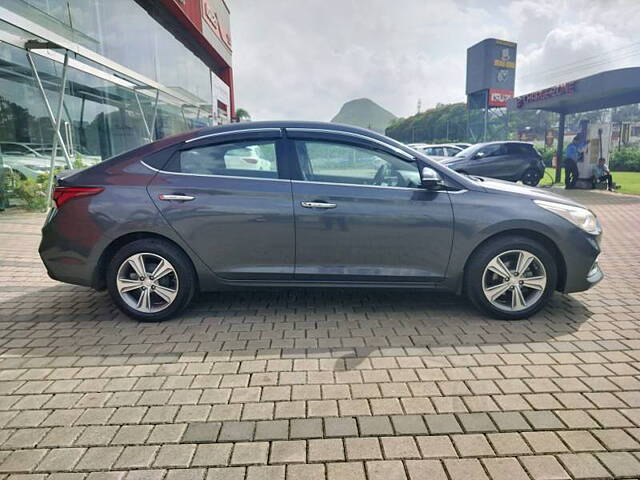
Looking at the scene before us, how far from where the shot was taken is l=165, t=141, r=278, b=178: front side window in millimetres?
3660

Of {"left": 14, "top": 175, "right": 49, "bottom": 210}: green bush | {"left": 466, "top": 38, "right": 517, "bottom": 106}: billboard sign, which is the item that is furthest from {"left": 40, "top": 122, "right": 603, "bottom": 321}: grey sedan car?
{"left": 466, "top": 38, "right": 517, "bottom": 106}: billboard sign

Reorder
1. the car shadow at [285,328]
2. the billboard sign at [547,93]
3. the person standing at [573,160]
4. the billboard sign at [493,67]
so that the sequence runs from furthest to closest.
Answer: the billboard sign at [493,67] → the person standing at [573,160] → the billboard sign at [547,93] → the car shadow at [285,328]

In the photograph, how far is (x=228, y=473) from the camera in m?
1.97

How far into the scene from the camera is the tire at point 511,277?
3613mm

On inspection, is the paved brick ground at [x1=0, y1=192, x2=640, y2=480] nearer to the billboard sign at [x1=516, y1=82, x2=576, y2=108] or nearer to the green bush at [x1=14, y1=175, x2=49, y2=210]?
the green bush at [x1=14, y1=175, x2=49, y2=210]

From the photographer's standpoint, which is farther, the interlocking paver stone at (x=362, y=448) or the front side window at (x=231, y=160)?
the front side window at (x=231, y=160)

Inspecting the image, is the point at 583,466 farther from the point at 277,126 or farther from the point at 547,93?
the point at 547,93

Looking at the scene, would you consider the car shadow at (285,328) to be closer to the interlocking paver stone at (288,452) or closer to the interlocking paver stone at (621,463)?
the interlocking paver stone at (288,452)

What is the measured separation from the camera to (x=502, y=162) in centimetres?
1471

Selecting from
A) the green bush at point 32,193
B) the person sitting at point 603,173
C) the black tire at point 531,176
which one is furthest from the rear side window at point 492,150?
the green bush at point 32,193

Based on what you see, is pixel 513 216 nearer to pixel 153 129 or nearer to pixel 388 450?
pixel 388 450

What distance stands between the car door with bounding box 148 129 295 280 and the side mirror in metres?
1.14

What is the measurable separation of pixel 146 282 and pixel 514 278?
3.19m

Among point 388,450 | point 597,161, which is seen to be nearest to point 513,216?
point 388,450
